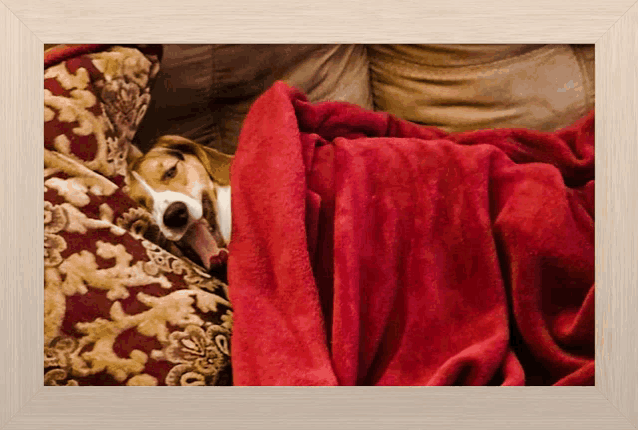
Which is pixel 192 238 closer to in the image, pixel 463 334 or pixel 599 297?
pixel 463 334

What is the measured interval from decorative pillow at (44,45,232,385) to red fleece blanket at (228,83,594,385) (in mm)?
68

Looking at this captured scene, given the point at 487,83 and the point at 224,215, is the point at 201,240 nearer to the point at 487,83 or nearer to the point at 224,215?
the point at 224,215

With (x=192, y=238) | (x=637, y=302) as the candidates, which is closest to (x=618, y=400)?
(x=637, y=302)

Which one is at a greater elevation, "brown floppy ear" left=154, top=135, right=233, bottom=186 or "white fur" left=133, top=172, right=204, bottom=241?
"brown floppy ear" left=154, top=135, right=233, bottom=186

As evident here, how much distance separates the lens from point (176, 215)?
0.90m

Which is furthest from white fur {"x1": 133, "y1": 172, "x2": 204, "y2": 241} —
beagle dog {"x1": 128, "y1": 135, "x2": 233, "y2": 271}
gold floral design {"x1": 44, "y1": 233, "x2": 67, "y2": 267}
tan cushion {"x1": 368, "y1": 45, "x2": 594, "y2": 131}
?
tan cushion {"x1": 368, "y1": 45, "x2": 594, "y2": 131}

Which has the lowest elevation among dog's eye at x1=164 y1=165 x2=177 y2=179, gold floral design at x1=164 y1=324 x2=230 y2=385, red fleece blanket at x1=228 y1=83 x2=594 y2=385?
gold floral design at x1=164 y1=324 x2=230 y2=385

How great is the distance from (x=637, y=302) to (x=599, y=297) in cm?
6

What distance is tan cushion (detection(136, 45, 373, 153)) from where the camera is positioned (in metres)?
0.91

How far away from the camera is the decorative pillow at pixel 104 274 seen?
2.92 ft

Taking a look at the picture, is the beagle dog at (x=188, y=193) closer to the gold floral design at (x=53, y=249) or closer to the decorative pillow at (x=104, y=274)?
the decorative pillow at (x=104, y=274)

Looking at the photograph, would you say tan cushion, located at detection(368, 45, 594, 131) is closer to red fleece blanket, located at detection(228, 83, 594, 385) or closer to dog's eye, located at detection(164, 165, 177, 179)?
red fleece blanket, located at detection(228, 83, 594, 385)

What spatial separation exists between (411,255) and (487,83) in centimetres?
28
